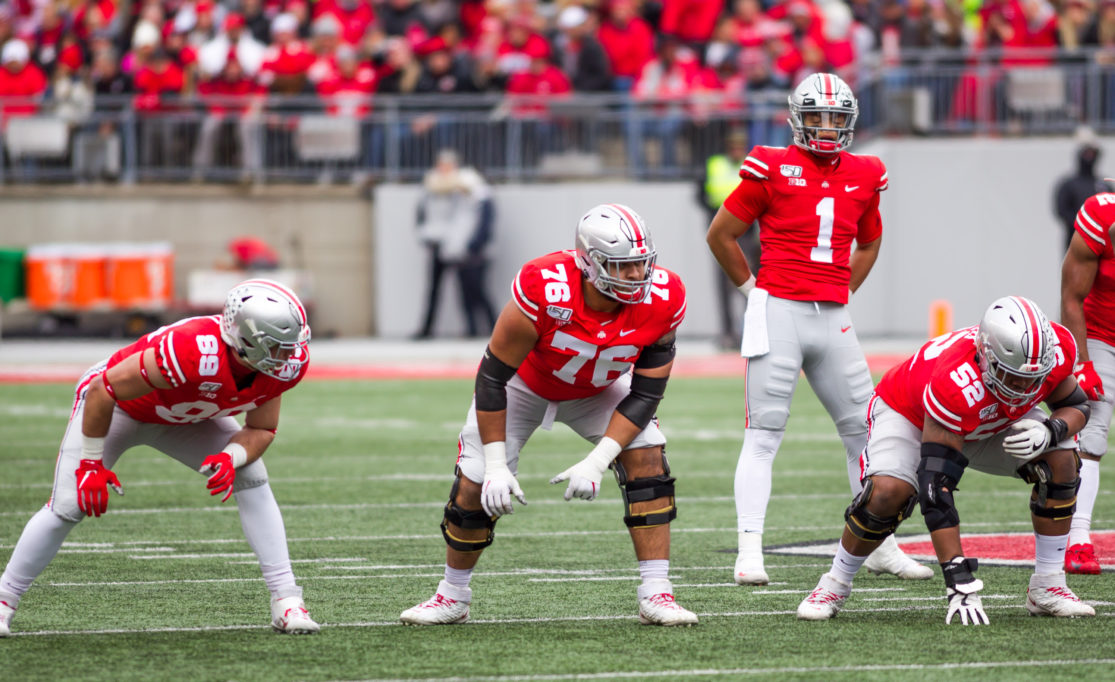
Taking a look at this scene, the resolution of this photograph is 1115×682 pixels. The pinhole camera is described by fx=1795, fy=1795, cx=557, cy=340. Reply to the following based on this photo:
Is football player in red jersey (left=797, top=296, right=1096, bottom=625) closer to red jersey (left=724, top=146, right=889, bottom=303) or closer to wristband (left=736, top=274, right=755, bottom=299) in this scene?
red jersey (left=724, top=146, right=889, bottom=303)

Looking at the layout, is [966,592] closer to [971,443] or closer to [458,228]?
[971,443]

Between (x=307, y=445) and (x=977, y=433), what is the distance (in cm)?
688

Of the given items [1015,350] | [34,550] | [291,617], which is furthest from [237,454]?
[1015,350]

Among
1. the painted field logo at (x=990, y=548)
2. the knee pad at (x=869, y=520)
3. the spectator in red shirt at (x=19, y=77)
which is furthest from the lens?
the spectator in red shirt at (x=19, y=77)

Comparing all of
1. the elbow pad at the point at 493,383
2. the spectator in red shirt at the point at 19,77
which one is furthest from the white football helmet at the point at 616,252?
the spectator in red shirt at the point at 19,77

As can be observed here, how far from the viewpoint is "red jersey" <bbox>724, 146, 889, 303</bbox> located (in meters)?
7.54

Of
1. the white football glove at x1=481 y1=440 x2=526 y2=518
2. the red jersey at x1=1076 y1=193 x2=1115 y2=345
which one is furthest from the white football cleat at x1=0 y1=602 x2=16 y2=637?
the red jersey at x1=1076 y1=193 x2=1115 y2=345

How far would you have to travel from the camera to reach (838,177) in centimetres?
758

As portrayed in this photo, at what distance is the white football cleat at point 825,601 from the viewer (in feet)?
21.0

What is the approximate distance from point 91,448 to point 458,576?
136 cm

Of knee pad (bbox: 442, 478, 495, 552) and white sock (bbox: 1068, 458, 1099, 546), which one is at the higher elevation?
knee pad (bbox: 442, 478, 495, 552)

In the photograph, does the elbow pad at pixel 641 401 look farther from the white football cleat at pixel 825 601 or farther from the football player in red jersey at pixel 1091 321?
the football player in red jersey at pixel 1091 321

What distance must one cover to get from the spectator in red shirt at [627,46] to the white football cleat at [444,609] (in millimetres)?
14839

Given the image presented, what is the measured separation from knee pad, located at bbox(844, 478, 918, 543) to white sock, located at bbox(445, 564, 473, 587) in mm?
1378
